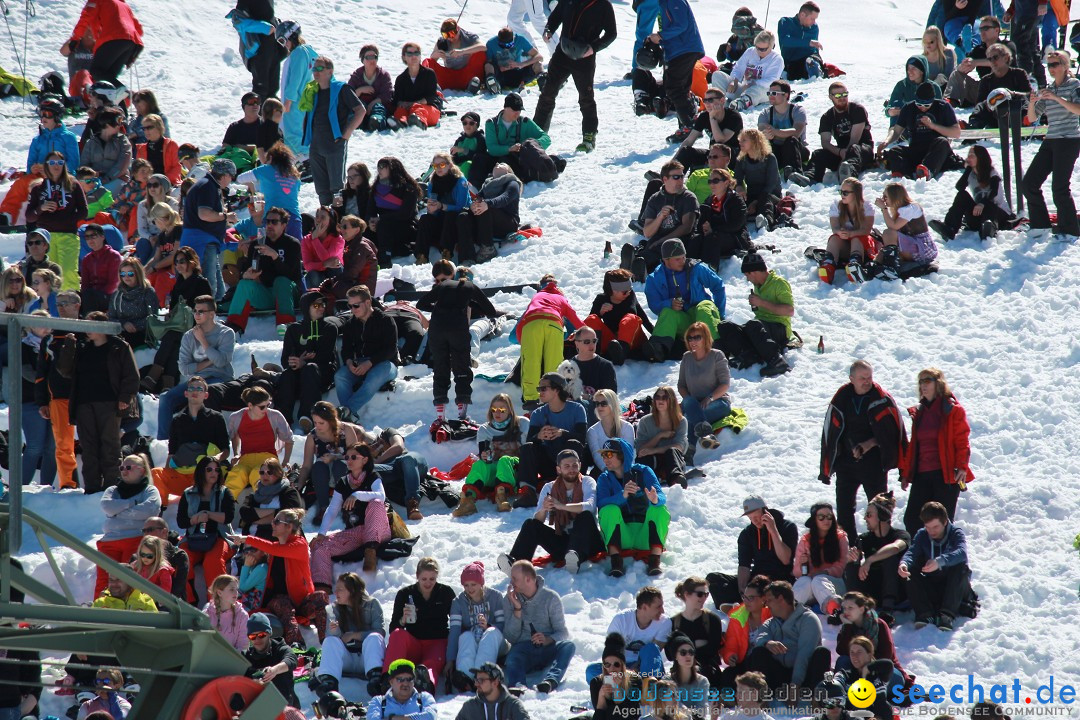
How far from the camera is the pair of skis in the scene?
16.2m

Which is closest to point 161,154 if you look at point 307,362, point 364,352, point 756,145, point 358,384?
point 307,362

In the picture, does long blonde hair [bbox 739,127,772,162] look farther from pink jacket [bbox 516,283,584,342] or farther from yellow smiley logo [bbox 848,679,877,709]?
yellow smiley logo [bbox 848,679,877,709]

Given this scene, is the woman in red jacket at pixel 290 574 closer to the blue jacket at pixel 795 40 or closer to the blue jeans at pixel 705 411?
the blue jeans at pixel 705 411

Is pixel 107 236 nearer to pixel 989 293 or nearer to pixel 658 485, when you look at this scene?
pixel 658 485

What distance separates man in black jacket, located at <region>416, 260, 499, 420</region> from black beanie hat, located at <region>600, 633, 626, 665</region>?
4.41 meters

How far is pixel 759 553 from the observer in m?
10.9

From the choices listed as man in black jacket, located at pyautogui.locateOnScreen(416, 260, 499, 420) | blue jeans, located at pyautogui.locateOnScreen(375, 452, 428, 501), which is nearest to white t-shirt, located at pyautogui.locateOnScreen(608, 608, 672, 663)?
blue jeans, located at pyautogui.locateOnScreen(375, 452, 428, 501)

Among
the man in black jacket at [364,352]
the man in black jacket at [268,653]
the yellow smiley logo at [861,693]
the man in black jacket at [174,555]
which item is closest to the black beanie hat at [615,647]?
the yellow smiley logo at [861,693]

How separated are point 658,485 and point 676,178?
5092 mm

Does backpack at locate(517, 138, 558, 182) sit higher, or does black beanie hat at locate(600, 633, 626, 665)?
backpack at locate(517, 138, 558, 182)

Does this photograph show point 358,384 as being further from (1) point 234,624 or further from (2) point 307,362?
(1) point 234,624

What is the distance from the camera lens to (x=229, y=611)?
422 inches

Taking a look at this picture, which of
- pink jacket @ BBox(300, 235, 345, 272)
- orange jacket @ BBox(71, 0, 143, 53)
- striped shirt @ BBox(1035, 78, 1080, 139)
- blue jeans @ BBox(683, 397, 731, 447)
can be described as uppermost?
orange jacket @ BBox(71, 0, 143, 53)

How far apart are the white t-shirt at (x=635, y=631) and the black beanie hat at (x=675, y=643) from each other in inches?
3.4
